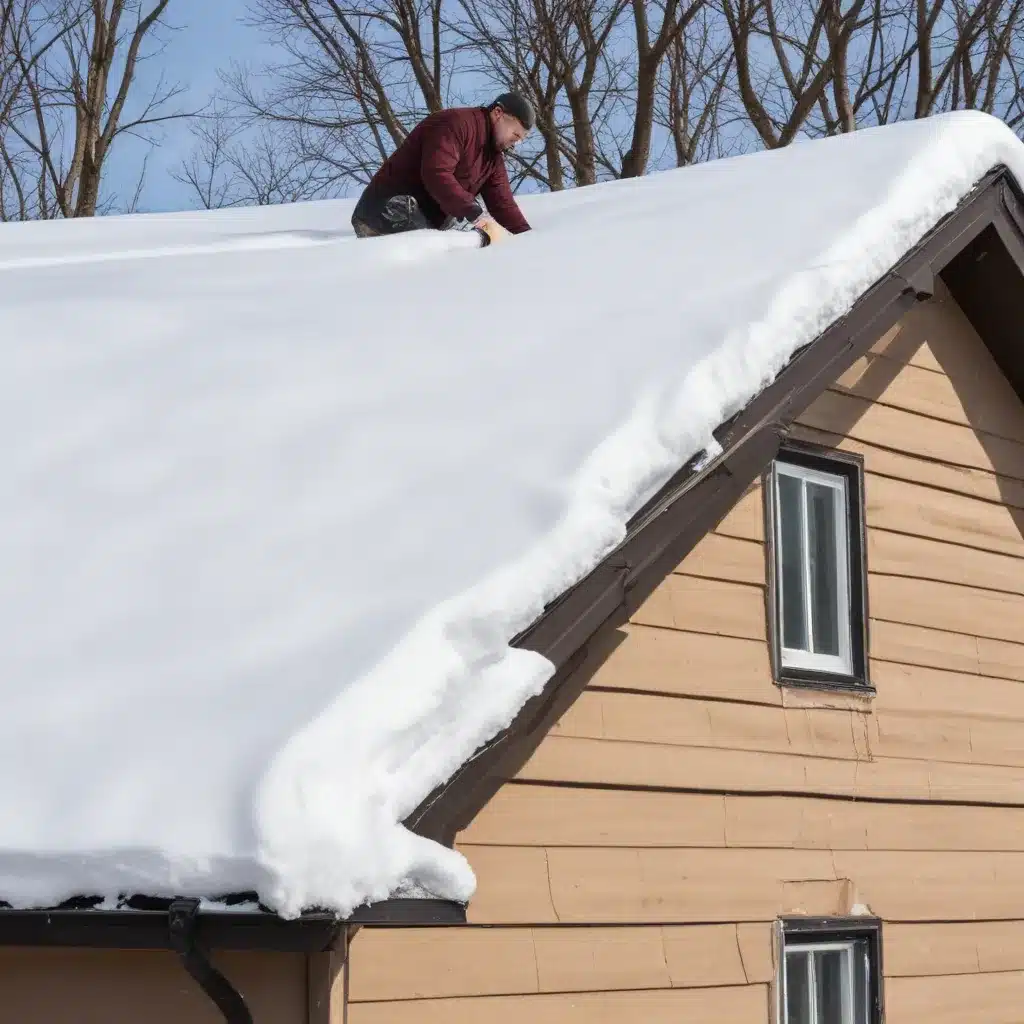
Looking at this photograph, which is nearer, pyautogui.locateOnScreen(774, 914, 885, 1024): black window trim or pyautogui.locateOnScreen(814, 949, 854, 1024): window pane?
pyautogui.locateOnScreen(774, 914, 885, 1024): black window trim

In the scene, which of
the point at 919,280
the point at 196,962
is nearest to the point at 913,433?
the point at 919,280

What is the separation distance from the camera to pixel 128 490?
4.29m

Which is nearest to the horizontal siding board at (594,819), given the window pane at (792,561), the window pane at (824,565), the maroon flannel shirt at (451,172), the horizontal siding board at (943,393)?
the window pane at (792,561)

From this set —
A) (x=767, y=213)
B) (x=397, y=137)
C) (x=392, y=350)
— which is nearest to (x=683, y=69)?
(x=397, y=137)

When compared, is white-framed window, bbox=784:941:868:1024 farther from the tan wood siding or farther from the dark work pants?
the dark work pants

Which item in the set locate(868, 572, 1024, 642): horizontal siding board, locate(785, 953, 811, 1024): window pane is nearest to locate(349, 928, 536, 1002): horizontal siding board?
locate(785, 953, 811, 1024): window pane

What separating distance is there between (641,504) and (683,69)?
17208 mm

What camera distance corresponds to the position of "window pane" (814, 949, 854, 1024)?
5277 millimetres

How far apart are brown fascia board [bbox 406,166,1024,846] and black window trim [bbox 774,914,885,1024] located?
1.27 meters

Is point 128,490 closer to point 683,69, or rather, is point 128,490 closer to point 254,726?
point 254,726

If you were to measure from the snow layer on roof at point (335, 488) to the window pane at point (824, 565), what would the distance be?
3.50ft

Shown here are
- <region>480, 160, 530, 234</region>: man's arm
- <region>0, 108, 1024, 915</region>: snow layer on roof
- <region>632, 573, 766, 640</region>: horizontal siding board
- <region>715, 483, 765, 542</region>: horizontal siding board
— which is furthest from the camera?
<region>480, 160, 530, 234</region>: man's arm

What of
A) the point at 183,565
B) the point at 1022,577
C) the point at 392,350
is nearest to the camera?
the point at 183,565

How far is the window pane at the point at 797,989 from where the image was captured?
5.16 m
